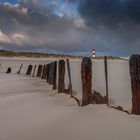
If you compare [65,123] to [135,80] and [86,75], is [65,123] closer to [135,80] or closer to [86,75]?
[135,80]

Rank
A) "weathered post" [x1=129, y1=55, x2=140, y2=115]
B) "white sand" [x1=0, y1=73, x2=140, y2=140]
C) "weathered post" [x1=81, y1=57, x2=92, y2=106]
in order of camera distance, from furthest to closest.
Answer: "weathered post" [x1=81, y1=57, x2=92, y2=106], "weathered post" [x1=129, y1=55, x2=140, y2=115], "white sand" [x1=0, y1=73, x2=140, y2=140]

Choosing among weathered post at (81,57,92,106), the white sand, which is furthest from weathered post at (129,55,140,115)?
weathered post at (81,57,92,106)

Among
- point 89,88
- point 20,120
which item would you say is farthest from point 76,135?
point 89,88

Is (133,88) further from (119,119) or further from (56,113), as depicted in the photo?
(56,113)

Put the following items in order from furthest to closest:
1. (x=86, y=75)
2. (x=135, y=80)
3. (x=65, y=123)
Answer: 1. (x=86, y=75)
2. (x=135, y=80)
3. (x=65, y=123)

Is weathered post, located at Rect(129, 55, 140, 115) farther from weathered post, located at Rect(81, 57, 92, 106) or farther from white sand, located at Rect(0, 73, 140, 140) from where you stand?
weathered post, located at Rect(81, 57, 92, 106)

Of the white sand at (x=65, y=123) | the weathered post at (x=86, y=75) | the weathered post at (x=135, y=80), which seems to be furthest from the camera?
the weathered post at (x=86, y=75)

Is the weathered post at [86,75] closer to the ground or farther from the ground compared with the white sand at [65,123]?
farther from the ground

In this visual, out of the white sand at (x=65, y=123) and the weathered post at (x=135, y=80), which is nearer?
the white sand at (x=65, y=123)

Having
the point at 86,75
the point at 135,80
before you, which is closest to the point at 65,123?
the point at 135,80

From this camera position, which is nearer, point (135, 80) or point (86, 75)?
point (135, 80)

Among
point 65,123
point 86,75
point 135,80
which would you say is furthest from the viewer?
point 86,75

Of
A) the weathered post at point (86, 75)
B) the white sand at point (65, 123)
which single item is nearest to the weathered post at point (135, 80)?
the white sand at point (65, 123)

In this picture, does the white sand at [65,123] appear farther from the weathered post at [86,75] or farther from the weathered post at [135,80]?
the weathered post at [86,75]
